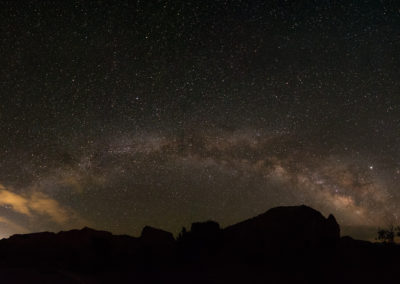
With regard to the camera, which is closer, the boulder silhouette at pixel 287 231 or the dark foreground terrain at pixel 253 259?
the dark foreground terrain at pixel 253 259

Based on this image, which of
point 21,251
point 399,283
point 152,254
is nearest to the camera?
point 399,283

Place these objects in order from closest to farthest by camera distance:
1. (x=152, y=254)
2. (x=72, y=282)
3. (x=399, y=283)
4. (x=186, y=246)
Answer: (x=72, y=282)
(x=399, y=283)
(x=186, y=246)
(x=152, y=254)

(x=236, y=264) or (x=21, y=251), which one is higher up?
(x=21, y=251)

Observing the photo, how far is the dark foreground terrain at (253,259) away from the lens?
2102 cm

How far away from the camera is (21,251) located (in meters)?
49.5

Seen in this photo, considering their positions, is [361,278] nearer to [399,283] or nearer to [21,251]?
[399,283]

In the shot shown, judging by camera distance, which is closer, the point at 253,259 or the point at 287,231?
the point at 253,259

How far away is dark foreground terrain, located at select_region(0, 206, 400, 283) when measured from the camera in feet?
68.9

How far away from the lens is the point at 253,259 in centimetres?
2700

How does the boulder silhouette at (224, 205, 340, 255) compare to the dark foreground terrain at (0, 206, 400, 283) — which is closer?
the dark foreground terrain at (0, 206, 400, 283)

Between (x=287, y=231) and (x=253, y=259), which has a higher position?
(x=287, y=231)

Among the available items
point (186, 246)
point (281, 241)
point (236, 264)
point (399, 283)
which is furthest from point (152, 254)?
point (399, 283)

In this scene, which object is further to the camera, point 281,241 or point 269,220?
point 269,220

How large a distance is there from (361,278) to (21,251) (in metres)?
47.8
